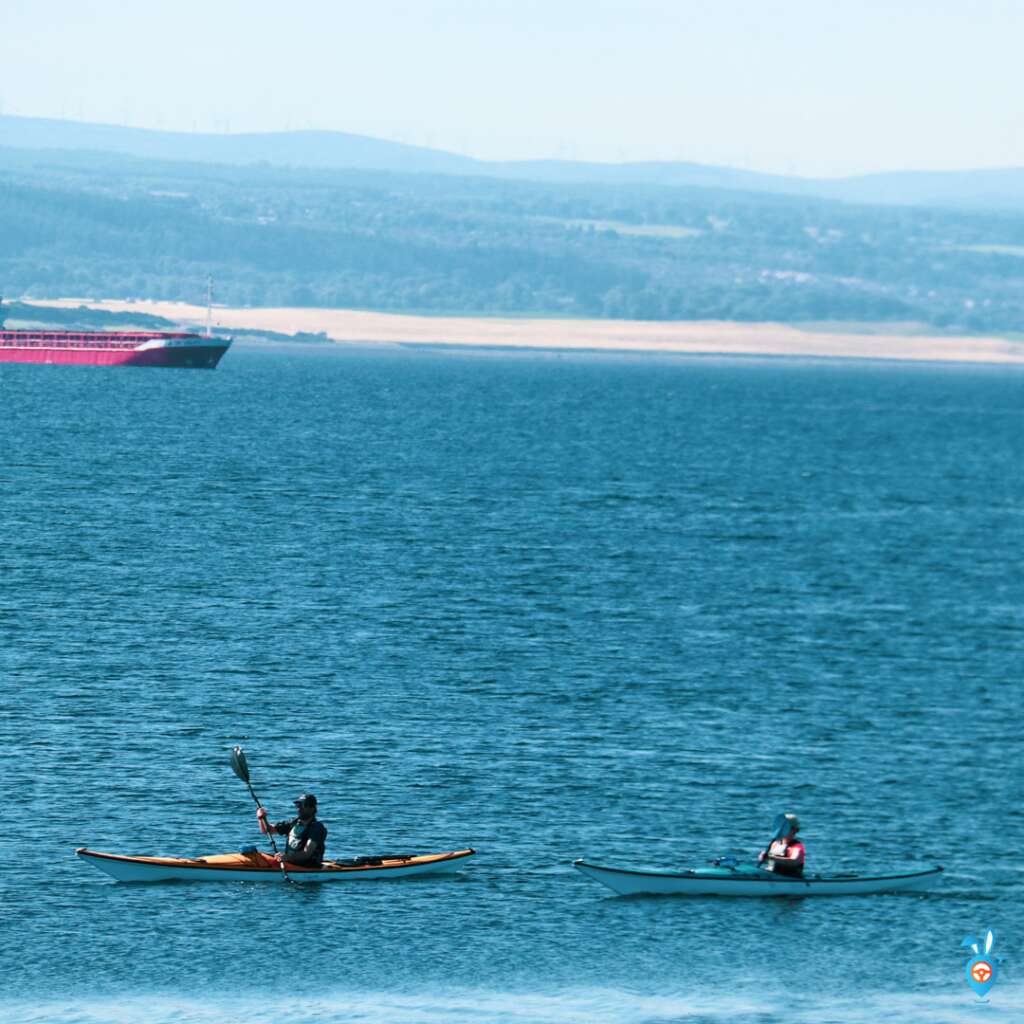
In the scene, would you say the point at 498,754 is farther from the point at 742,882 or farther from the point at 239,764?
the point at 742,882

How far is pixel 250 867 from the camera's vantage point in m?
52.0

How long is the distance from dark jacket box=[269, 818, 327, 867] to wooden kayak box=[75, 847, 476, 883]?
204mm

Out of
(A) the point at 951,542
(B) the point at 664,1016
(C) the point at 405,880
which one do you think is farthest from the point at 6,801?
(A) the point at 951,542

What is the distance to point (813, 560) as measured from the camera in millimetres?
125875

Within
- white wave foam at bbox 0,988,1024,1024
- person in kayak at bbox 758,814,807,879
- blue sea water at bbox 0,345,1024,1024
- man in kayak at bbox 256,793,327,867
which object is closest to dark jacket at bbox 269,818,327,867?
man in kayak at bbox 256,793,327,867

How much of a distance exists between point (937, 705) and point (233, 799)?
98.9 ft

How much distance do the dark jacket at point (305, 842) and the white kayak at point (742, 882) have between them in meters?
6.38

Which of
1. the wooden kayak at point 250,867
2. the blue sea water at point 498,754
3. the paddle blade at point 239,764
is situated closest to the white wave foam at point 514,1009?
the blue sea water at point 498,754

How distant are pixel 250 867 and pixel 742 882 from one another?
12379 mm

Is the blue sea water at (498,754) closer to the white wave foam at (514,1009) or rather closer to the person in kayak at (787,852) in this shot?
the white wave foam at (514,1009)

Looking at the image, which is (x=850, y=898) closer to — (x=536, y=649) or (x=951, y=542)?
(x=536, y=649)

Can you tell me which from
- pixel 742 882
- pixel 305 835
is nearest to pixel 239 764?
pixel 305 835

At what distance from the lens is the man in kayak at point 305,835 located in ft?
170

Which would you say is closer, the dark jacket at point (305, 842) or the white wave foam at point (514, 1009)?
the white wave foam at point (514, 1009)
